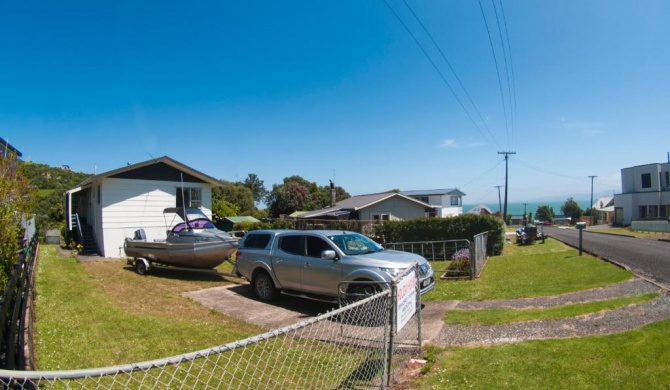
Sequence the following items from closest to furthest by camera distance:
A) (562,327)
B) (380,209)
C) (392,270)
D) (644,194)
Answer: (562,327) → (392,270) → (380,209) → (644,194)

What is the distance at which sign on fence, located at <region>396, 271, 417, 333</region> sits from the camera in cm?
471

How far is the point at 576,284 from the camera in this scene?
1020cm

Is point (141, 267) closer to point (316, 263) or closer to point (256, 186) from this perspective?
point (316, 263)

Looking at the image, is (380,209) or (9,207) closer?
(9,207)

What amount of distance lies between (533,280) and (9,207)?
12.8m

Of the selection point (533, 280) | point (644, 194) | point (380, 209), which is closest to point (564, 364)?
point (533, 280)

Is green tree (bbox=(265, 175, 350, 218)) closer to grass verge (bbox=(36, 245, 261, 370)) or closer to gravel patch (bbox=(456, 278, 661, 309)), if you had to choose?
grass verge (bbox=(36, 245, 261, 370))

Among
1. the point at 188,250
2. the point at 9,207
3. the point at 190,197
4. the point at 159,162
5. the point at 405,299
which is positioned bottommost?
the point at 188,250

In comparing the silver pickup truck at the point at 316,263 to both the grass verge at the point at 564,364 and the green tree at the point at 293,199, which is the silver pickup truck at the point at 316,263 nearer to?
the grass verge at the point at 564,364

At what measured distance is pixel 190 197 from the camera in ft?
63.5

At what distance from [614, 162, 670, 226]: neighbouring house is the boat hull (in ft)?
151

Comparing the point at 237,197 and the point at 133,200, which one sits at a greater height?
the point at 237,197

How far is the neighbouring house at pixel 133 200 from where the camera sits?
16.9m

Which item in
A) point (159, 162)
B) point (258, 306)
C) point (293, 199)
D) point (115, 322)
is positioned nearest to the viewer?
point (115, 322)
